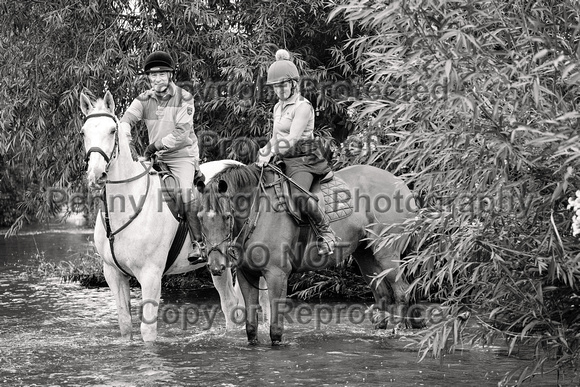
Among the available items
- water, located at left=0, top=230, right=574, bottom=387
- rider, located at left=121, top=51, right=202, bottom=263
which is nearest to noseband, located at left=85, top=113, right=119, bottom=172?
rider, located at left=121, top=51, right=202, bottom=263

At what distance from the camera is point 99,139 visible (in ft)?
24.2

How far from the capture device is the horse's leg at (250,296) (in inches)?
320

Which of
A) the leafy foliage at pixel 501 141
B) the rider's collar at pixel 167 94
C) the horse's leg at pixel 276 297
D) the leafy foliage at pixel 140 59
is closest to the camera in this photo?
the leafy foliage at pixel 501 141

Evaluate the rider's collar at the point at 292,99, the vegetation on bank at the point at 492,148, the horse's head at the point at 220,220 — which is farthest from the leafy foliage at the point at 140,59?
the vegetation on bank at the point at 492,148

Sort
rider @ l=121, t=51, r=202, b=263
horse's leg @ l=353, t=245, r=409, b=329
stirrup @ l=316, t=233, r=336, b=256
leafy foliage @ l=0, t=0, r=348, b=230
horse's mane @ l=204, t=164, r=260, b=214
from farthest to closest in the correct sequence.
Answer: leafy foliage @ l=0, t=0, r=348, b=230 → horse's leg @ l=353, t=245, r=409, b=329 → rider @ l=121, t=51, r=202, b=263 → stirrup @ l=316, t=233, r=336, b=256 → horse's mane @ l=204, t=164, r=260, b=214

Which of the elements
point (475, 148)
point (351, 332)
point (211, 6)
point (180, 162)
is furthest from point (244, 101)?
point (475, 148)

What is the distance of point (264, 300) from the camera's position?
9445 mm

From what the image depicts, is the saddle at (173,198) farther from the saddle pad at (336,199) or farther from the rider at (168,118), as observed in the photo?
the saddle pad at (336,199)

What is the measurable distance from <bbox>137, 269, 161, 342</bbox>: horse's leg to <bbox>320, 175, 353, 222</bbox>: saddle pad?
1.93m

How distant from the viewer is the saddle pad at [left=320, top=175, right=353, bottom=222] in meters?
8.69

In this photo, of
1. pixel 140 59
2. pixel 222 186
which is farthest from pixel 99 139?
pixel 140 59

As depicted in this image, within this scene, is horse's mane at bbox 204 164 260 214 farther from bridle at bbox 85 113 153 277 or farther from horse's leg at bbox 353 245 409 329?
horse's leg at bbox 353 245 409 329

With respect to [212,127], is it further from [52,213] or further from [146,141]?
[52,213]

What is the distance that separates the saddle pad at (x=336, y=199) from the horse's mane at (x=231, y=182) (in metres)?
0.90
